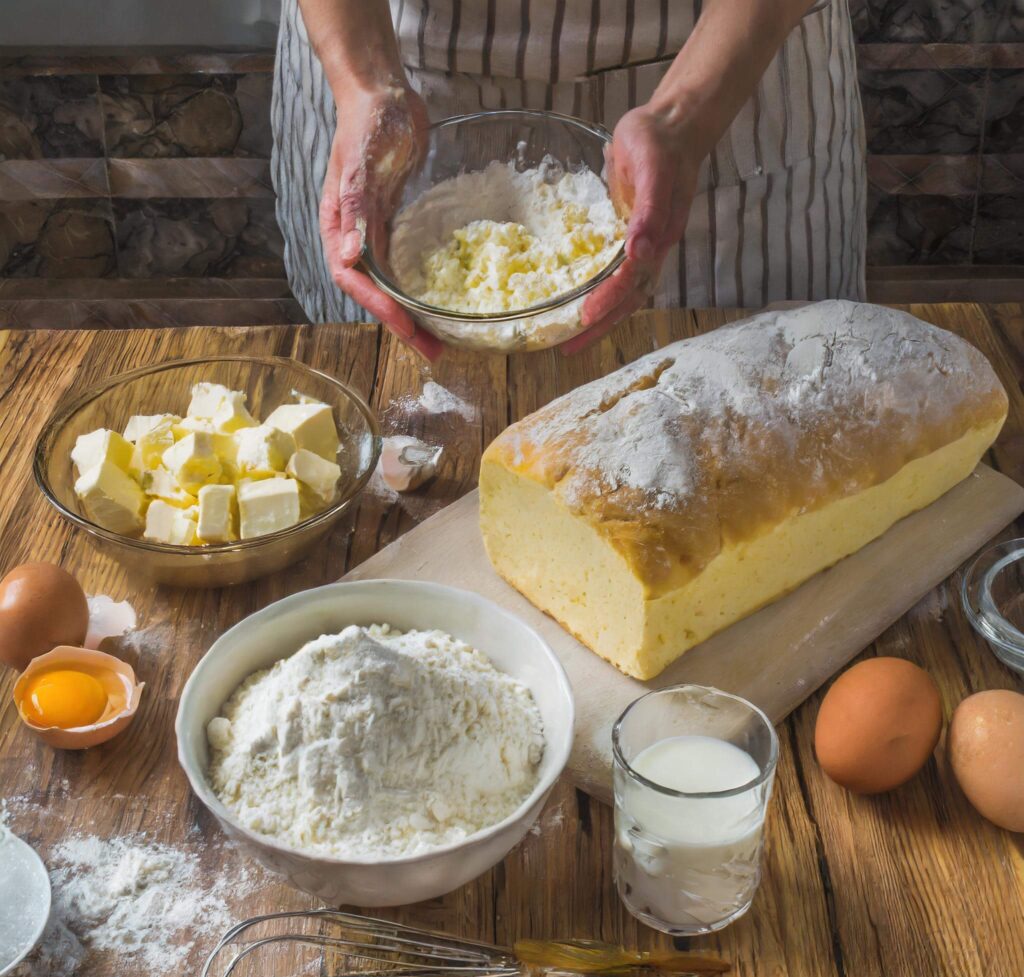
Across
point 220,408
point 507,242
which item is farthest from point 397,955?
point 507,242

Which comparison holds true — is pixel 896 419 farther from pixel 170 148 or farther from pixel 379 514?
pixel 170 148

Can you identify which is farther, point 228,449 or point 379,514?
point 379,514

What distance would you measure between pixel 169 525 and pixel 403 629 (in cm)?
35

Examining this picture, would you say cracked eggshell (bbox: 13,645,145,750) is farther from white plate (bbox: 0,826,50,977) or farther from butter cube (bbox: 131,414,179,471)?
butter cube (bbox: 131,414,179,471)

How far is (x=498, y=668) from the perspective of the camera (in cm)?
132

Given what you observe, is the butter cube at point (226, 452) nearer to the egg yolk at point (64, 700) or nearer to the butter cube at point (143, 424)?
the butter cube at point (143, 424)

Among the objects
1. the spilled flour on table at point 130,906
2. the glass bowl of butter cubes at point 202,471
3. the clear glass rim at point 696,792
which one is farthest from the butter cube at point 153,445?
the clear glass rim at point 696,792

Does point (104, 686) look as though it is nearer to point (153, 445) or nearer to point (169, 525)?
point (169, 525)

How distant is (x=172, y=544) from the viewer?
1.47 m

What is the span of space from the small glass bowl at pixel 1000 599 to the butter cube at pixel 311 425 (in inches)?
33.9

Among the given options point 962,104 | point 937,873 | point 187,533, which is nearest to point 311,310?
point 187,533

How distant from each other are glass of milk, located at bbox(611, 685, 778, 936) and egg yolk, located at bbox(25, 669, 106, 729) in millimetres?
605

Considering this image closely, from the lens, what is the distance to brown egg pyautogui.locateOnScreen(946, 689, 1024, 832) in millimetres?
1220

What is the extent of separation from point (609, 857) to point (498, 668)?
233 millimetres
